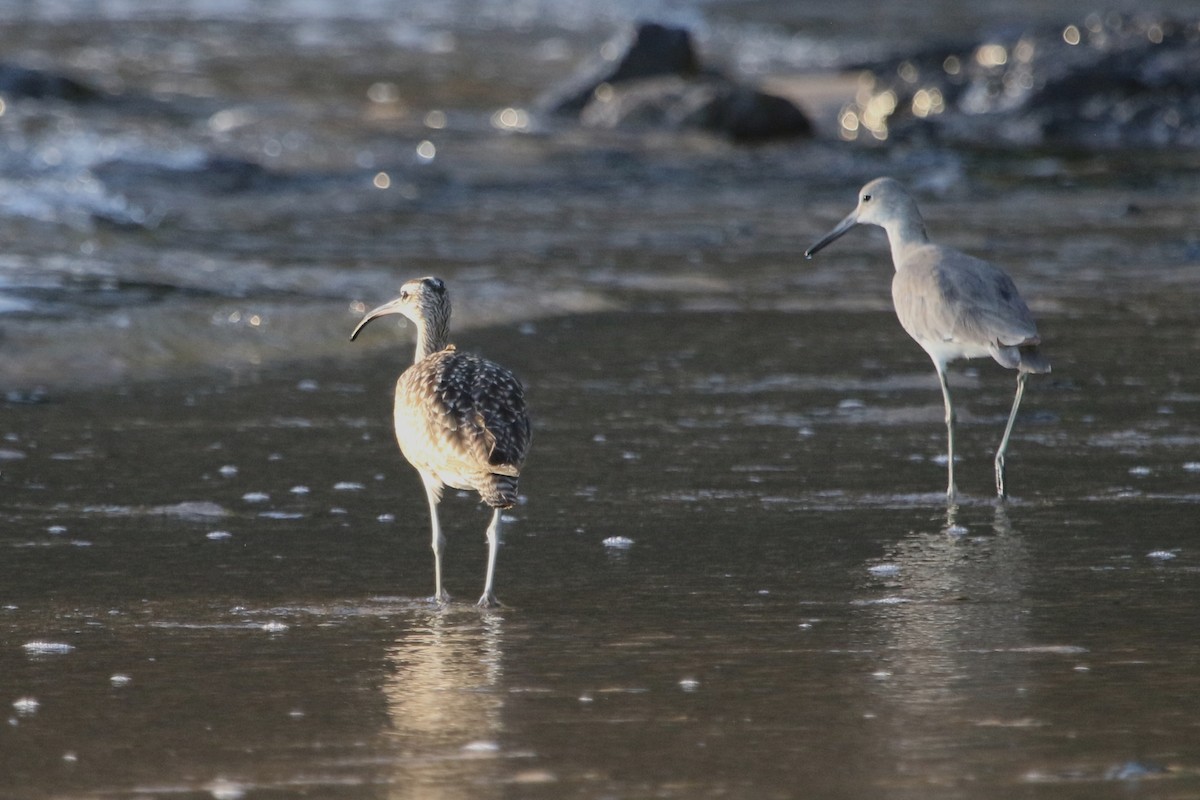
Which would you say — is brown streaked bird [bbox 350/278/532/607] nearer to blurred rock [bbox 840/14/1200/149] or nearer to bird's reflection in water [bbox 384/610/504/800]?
bird's reflection in water [bbox 384/610/504/800]

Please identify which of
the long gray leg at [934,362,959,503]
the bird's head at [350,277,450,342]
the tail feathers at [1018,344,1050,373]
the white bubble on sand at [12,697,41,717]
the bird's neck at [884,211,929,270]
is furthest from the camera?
the bird's neck at [884,211,929,270]

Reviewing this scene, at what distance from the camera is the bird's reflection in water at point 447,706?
4.36 m

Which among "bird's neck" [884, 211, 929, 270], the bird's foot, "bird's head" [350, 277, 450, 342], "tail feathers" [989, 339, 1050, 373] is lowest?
the bird's foot

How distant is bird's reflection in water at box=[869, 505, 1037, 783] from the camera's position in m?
4.61

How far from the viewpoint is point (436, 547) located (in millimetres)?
6250

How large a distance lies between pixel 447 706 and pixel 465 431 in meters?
1.30

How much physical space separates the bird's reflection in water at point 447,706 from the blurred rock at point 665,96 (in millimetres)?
20132

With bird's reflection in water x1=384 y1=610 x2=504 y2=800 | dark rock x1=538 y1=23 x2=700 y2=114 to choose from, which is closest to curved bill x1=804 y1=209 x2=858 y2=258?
bird's reflection in water x1=384 y1=610 x2=504 y2=800

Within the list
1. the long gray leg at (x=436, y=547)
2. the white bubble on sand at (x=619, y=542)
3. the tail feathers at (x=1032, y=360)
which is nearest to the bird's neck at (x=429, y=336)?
the long gray leg at (x=436, y=547)

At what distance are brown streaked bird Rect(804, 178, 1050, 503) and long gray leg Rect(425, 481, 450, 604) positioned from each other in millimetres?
2129

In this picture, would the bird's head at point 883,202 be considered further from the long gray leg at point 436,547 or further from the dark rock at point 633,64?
the dark rock at point 633,64

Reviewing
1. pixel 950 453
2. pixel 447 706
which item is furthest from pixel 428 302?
pixel 447 706

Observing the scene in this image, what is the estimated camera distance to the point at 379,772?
174 inches

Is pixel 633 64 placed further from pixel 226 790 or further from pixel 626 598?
pixel 226 790
